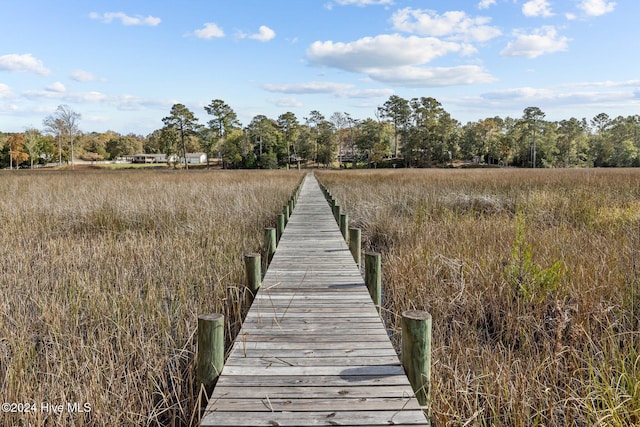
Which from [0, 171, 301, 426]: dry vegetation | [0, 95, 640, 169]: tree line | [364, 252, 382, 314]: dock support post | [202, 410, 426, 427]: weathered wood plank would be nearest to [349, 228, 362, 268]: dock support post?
[364, 252, 382, 314]: dock support post

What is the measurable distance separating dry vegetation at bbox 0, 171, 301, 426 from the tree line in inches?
1994

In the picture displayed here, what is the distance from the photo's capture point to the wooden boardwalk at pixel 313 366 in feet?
7.24

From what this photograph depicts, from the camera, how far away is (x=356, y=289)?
4.42 m

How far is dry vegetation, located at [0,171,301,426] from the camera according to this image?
2.56 m

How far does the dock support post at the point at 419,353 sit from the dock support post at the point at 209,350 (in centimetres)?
123

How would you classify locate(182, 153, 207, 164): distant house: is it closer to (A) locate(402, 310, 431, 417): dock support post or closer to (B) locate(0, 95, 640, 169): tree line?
(B) locate(0, 95, 640, 169): tree line

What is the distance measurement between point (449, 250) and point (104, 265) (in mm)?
5000

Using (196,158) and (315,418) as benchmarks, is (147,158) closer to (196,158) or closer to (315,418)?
(196,158)

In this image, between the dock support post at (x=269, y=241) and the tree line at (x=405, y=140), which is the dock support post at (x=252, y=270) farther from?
the tree line at (x=405, y=140)

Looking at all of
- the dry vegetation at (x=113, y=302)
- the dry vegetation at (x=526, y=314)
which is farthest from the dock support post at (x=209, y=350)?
the dry vegetation at (x=526, y=314)

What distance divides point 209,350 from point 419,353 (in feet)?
4.45

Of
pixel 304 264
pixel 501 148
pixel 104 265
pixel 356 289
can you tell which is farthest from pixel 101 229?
pixel 501 148

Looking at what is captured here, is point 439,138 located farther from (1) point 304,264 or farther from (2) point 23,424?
(2) point 23,424

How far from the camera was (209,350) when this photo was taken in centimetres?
251
